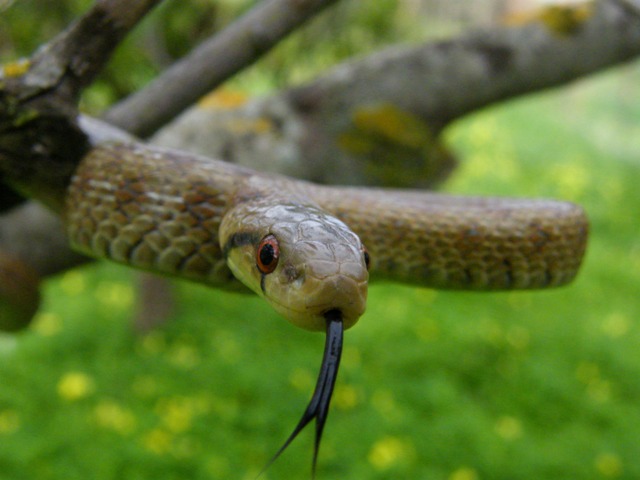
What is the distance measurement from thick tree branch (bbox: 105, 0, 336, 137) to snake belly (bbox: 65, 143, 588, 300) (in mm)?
789

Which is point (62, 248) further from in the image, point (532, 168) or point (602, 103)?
point (602, 103)

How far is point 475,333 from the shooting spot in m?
8.18

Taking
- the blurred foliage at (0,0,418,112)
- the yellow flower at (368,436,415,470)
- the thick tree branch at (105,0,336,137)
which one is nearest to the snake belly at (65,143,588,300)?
the thick tree branch at (105,0,336,137)

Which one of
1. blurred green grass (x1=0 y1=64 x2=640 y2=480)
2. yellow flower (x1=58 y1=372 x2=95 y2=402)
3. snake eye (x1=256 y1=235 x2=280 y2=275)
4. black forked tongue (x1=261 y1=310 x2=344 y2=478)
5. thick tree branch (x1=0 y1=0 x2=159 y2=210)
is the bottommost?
blurred green grass (x1=0 y1=64 x2=640 y2=480)

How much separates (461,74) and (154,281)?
14.6 feet

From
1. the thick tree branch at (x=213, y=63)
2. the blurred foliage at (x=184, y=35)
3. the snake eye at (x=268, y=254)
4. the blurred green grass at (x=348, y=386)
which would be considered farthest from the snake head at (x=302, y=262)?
the blurred green grass at (x=348, y=386)

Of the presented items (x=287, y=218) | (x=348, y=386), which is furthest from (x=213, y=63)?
(x=348, y=386)

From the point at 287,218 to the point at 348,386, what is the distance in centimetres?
538

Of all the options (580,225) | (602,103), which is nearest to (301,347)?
(580,225)

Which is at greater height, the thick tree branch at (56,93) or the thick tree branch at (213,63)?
the thick tree branch at (56,93)

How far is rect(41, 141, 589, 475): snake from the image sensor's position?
1756 millimetres

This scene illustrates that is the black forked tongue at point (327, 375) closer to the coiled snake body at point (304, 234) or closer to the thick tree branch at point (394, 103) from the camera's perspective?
the coiled snake body at point (304, 234)

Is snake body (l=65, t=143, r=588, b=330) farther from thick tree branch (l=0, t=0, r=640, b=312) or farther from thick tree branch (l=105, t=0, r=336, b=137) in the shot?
thick tree branch (l=0, t=0, r=640, b=312)

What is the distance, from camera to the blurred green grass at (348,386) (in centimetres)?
601
